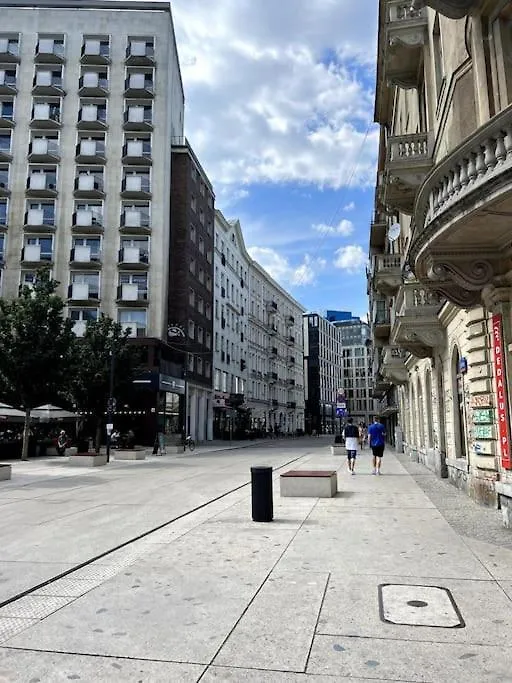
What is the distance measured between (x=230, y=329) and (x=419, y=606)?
61.3 meters

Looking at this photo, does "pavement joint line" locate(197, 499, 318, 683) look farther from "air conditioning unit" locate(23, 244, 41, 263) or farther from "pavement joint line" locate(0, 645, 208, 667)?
"air conditioning unit" locate(23, 244, 41, 263)

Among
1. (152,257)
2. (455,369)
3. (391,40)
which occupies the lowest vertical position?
(455,369)

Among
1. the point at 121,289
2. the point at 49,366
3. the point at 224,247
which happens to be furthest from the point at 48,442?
the point at 224,247

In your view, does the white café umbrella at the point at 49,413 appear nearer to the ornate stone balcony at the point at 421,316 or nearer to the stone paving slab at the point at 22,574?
the ornate stone balcony at the point at 421,316

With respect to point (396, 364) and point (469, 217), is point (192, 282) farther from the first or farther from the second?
point (469, 217)

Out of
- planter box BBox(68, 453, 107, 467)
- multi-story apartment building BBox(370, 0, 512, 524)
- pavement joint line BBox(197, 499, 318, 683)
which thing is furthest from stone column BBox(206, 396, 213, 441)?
pavement joint line BBox(197, 499, 318, 683)

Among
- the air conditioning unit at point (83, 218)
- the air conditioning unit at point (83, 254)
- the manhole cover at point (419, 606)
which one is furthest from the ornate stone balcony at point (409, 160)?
the air conditioning unit at point (83, 218)

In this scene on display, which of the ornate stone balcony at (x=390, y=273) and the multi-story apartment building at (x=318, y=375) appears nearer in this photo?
the ornate stone balcony at (x=390, y=273)

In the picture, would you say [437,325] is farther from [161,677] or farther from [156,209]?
[156,209]

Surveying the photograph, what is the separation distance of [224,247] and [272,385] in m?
27.0

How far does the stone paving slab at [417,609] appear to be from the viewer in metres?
4.73

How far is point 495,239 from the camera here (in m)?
9.11

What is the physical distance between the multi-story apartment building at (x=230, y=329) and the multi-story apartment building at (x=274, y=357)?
3.38 metres

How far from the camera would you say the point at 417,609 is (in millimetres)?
5336
